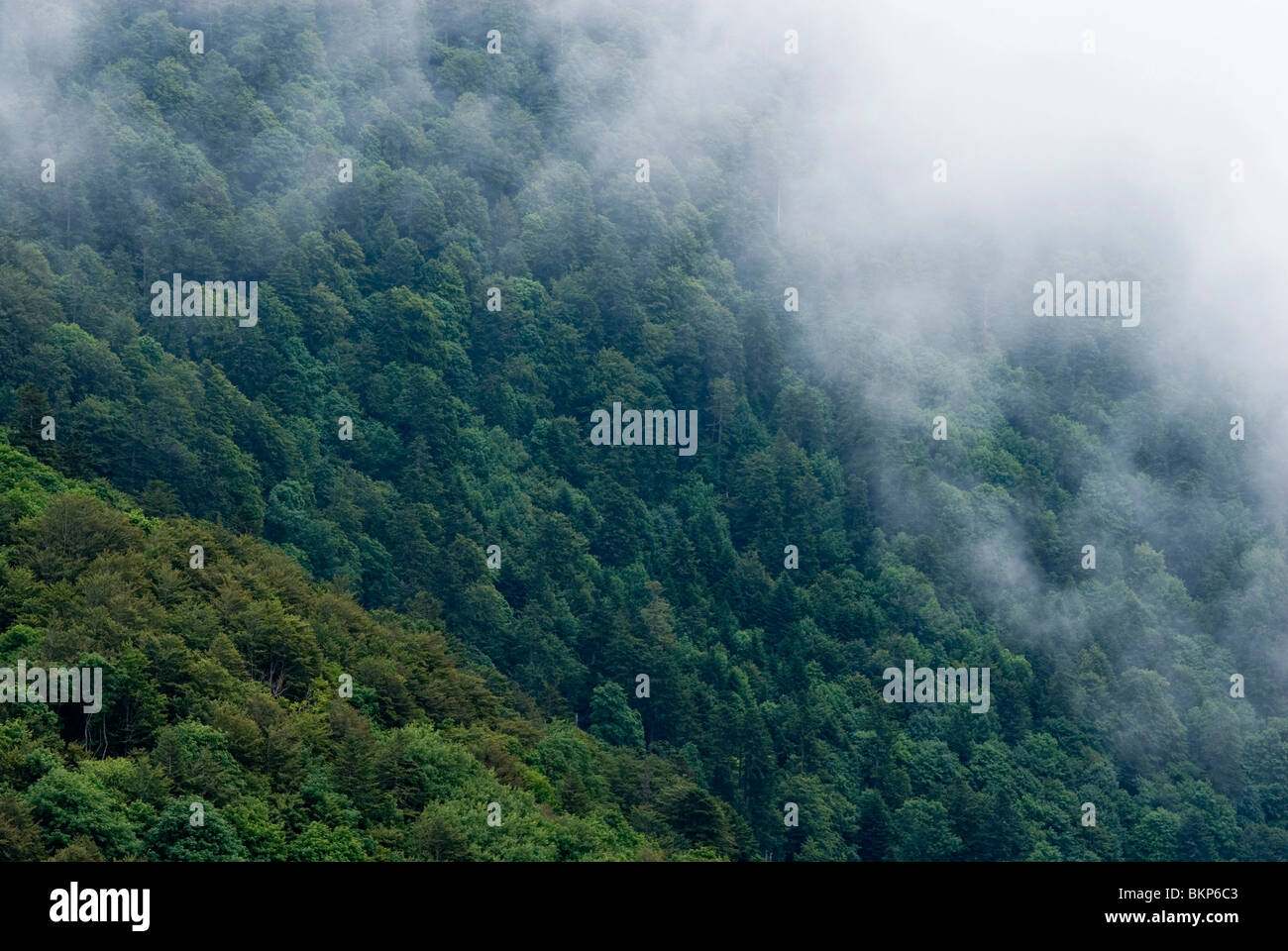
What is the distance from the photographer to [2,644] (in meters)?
78.1

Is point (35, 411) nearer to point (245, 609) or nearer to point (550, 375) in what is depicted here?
point (245, 609)

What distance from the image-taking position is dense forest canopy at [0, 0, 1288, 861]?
84.8 metres

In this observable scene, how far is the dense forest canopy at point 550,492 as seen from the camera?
84750 mm

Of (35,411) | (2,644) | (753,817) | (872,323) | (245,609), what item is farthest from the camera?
(872,323)

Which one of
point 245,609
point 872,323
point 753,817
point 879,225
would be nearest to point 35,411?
point 245,609

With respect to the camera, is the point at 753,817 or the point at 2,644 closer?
the point at 2,644

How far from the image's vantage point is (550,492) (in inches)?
5472

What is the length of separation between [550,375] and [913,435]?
3169 centimetres

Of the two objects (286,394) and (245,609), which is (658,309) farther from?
(245,609)

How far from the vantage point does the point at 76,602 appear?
80.9 m

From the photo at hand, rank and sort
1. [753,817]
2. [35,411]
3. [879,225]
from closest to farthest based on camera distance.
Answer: [35,411]
[753,817]
[879,225]

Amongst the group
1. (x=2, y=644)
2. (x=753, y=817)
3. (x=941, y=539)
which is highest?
(x=941, y=539)

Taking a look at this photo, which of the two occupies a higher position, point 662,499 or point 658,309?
point 658,309
